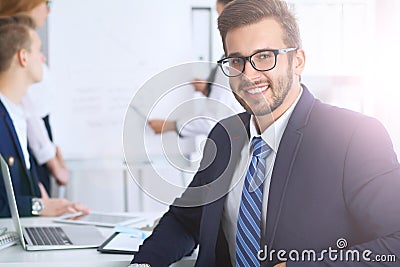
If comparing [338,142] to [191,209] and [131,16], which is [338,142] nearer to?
[191,209]

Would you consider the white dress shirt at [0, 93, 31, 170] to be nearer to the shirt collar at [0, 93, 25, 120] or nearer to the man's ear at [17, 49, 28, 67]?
the shirt collar at [0, 93, 25, 120]

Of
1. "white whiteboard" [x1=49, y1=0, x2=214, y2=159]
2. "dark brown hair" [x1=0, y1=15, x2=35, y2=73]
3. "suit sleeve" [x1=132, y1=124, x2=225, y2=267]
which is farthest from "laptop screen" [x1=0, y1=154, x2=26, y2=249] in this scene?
"white whiteboard" [x1=49, y1=0, x2=214, y2=159]

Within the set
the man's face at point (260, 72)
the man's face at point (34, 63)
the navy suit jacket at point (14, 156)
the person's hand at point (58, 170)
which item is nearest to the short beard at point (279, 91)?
the man's face at point (260, 72)

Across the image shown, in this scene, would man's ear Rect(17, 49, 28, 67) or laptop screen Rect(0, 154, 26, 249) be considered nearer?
laptop screen Rect(0, 154, 26, 249)

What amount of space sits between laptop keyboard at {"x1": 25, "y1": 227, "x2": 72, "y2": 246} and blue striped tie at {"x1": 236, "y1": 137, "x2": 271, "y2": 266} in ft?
1.82

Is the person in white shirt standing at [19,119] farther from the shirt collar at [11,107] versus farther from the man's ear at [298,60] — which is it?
the man's ear at [298,60]

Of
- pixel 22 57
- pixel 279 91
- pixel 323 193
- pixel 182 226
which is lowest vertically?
pixel 182 226

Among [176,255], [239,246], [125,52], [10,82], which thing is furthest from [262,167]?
[125,52]

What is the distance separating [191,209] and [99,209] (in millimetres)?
1826

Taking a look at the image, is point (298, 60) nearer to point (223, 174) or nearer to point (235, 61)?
point (235, 61)

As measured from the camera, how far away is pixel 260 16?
4.61ft

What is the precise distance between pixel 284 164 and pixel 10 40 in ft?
5.95

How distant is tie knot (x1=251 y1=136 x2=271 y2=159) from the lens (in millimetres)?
1473

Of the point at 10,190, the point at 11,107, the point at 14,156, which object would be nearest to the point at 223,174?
the point at 10,190
